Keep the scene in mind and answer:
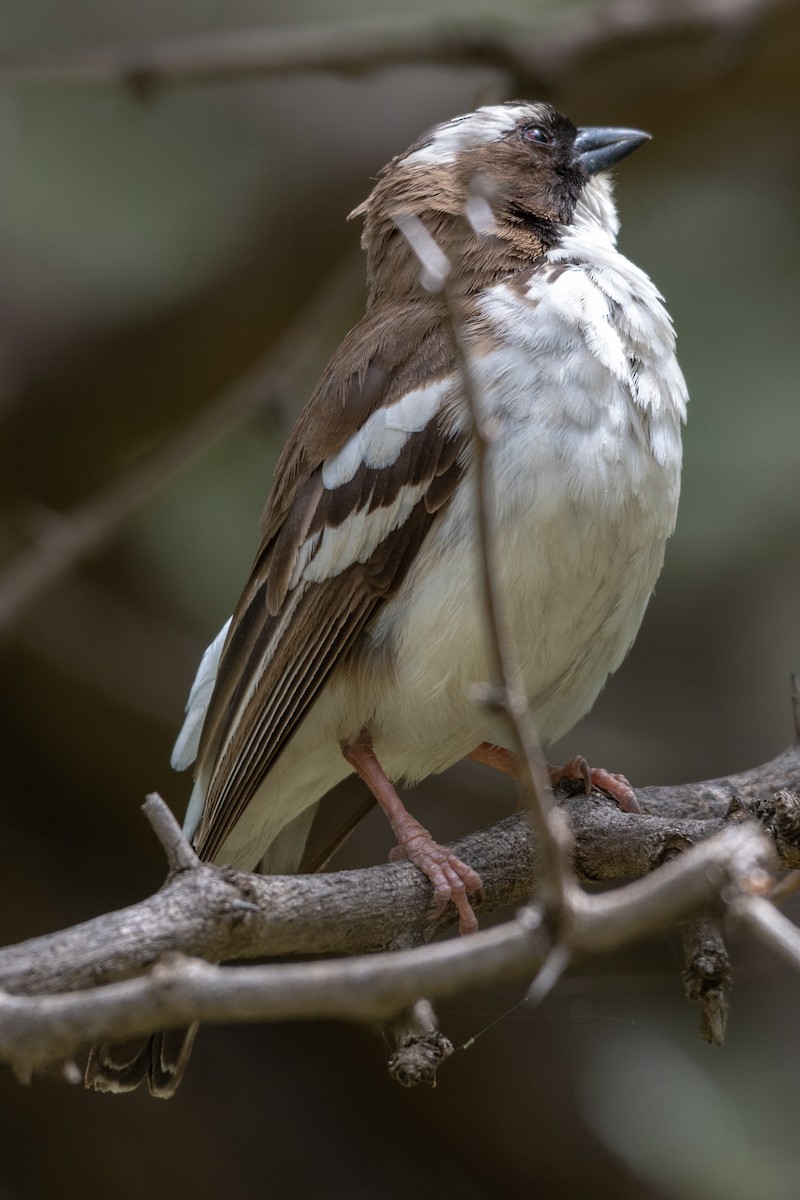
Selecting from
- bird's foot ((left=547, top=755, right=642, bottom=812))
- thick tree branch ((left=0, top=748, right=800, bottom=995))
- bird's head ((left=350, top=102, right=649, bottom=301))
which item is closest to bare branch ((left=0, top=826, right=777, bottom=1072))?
thick tree branch ((left=0, top=748, right=800, bottom=995))

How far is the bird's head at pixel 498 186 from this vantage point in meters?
3.68

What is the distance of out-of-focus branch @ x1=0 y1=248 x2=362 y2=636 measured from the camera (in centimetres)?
462

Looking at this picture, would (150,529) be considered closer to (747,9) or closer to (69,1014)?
(747,9)

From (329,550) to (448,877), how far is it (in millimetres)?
890

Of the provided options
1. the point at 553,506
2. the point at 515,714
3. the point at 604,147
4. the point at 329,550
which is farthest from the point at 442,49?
the point at 515,714

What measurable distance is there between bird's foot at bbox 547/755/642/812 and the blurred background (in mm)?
653

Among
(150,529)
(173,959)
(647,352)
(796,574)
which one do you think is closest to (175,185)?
(150,529)

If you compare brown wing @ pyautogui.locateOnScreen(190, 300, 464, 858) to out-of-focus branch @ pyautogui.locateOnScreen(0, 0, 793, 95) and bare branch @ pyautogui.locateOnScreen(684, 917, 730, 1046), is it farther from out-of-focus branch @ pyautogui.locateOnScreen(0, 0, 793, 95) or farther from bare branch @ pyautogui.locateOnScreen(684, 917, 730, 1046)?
out-of-focus branch @ pyautogui.locateOnScreen(0, 0, 793, 95)

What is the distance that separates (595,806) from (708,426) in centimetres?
313

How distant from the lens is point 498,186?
3.84 metres

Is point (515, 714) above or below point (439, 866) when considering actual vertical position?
below

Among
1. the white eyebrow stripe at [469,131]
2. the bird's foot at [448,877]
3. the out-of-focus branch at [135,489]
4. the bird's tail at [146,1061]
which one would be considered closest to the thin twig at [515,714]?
the bird's foot at [448,877]

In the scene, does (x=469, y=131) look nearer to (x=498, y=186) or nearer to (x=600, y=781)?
(x=498, y=186)

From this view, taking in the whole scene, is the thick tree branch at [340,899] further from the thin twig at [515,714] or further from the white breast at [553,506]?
the thin twig at [515,714]
